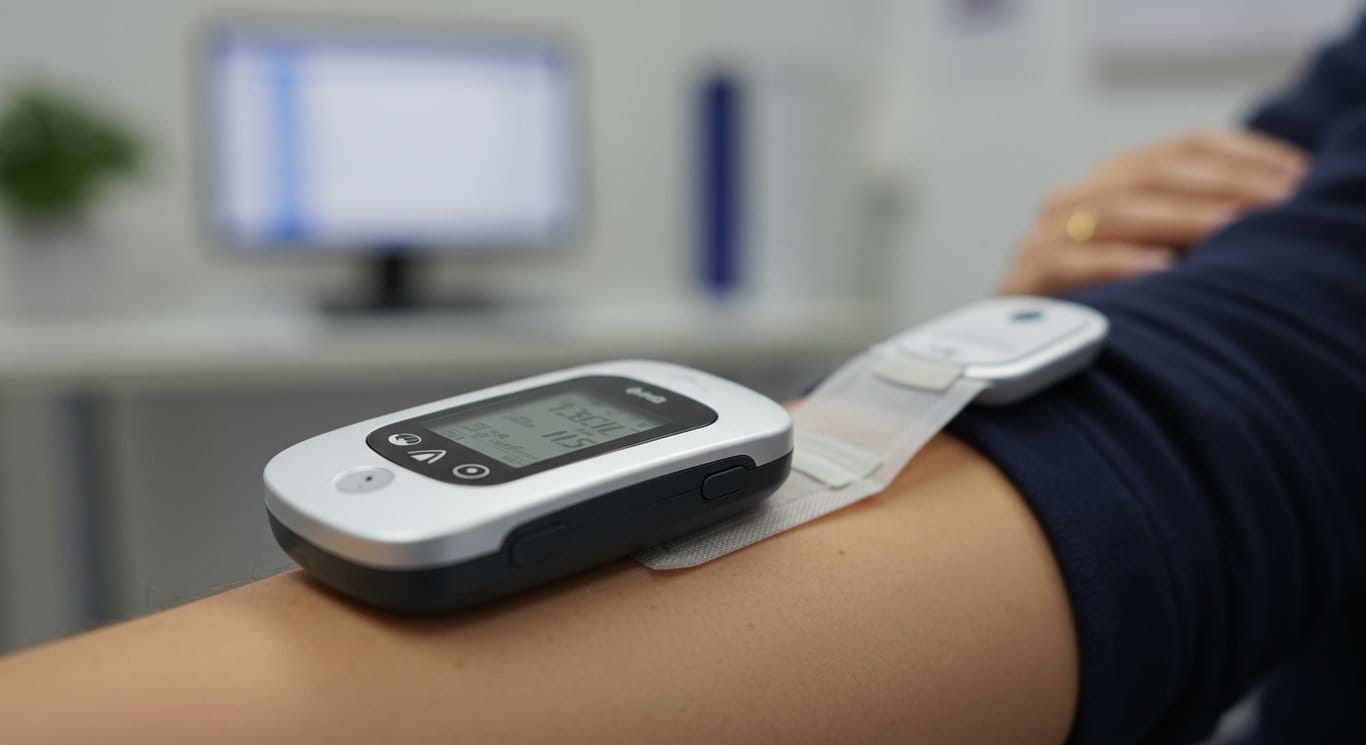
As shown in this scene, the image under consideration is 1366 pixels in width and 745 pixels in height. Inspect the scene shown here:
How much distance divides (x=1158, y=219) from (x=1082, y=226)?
0.19 ft

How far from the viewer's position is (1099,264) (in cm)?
59

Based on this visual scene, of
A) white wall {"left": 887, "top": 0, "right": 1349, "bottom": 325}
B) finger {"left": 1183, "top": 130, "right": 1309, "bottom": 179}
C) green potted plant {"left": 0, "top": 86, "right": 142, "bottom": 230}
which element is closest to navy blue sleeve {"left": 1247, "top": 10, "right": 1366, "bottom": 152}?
finger {"left": 1183, "top": 130, "right": 1309, "bottom": 179}

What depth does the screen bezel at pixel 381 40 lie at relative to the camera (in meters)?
1.60

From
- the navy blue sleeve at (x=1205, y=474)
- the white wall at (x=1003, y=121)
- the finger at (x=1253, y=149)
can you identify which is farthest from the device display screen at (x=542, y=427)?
the white wall at (x=1003, y=121)

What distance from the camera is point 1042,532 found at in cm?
37

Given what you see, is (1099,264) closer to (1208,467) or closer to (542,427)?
(1208,467)

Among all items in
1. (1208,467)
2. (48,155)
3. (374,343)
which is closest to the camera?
(1208,467)

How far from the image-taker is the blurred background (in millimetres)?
1414

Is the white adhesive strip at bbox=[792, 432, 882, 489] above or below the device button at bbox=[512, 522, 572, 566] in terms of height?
below

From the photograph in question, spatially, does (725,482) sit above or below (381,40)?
below

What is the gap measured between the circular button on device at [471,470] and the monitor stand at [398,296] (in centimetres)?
125

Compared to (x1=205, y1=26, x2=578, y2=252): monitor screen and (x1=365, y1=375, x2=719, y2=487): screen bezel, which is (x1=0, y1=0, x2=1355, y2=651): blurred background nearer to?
(x1=205, y1=26, x2=578, y2=252): monitor screen

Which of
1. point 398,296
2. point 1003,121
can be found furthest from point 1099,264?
point 398,296

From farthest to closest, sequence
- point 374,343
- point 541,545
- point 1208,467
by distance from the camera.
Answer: point 374,343 → point 1208,467 → point 541,545
